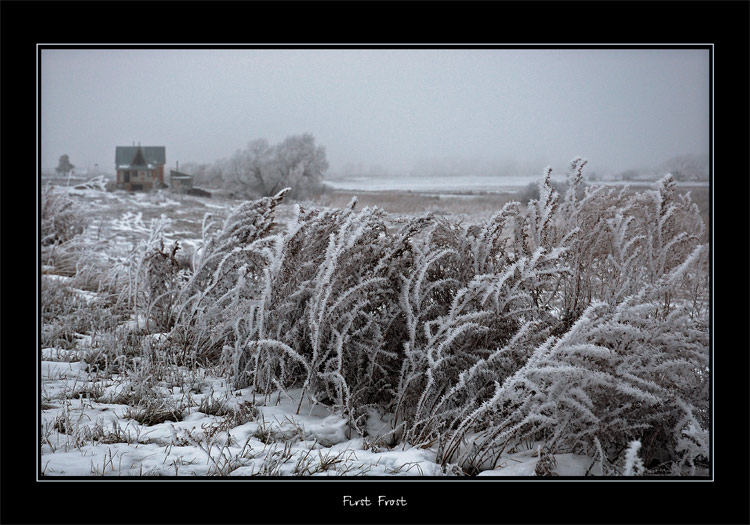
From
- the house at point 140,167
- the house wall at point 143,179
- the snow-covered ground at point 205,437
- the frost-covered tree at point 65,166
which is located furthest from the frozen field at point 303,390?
the house wall at point 143,179

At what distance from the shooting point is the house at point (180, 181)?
7.54m

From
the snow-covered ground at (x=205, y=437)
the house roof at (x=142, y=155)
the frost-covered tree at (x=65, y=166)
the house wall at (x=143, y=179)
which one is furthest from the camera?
the house wall at (x=143, y=179)

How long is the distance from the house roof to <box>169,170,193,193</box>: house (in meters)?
0.51

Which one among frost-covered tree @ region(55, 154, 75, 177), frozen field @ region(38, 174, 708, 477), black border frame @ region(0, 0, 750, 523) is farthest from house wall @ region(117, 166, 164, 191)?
black border frame @ region(0, 0, 750, 523)

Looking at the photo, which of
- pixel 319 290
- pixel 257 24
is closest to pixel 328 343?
pixel 319 290

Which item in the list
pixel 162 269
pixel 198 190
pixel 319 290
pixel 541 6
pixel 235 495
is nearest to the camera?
pixel 235 495

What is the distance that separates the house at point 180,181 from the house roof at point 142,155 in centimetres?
51

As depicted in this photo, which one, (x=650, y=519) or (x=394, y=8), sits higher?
(x=394, y=8)

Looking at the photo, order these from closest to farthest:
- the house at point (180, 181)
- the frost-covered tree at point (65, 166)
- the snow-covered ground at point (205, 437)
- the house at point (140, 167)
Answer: the snow-covered ground at point (205, 437), the frost-covered tree at point (65, 166), the house at point (140, 167), the house at point (180, 181)

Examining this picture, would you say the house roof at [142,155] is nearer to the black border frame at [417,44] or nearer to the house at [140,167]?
the house at [140,167]

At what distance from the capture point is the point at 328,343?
2.39m
